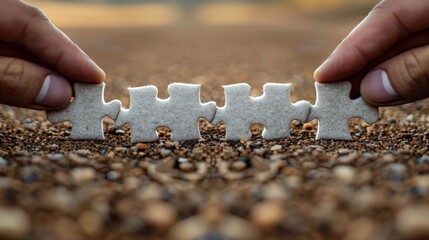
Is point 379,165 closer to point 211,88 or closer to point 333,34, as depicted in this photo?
point 211,88

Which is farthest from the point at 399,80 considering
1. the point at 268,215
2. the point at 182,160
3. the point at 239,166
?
the point at 268,215

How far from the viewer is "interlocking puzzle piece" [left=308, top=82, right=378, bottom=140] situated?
3.93 m

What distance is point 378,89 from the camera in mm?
3797

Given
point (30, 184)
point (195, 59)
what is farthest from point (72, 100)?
point (195, 59)

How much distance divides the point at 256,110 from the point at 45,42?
174cm

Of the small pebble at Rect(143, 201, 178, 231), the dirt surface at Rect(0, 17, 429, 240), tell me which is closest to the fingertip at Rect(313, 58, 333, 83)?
the dirt surface at Rect(0, 17, 429, 240)

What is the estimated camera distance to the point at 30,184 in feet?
8.67

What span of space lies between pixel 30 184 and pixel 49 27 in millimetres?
1651

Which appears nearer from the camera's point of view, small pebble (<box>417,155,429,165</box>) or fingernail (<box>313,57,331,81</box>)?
small pebble (<box>417,155,429,165</box>)

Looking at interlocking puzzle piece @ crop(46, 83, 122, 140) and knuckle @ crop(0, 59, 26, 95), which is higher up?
knuckle @ crop(0, 59, 26, 95)

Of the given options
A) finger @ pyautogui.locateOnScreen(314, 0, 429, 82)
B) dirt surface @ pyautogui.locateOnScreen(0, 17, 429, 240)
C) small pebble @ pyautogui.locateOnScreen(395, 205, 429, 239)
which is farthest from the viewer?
finger @ pyautogui.locateOnScreen(314, 0, 429, 82)

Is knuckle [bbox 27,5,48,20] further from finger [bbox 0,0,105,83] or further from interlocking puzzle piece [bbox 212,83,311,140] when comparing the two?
interlocking puzzle piece [bbox 212,83,311,140]

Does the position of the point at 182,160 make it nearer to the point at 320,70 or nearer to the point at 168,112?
the point at 168,112

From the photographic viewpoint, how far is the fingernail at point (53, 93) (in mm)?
3844
